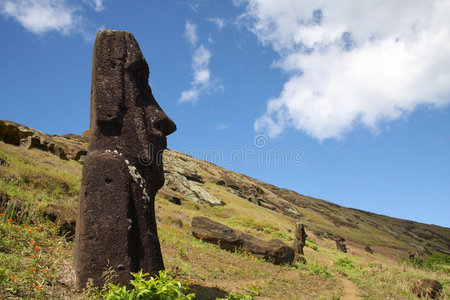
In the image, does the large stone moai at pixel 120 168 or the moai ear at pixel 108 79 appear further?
the moai ear at pixel 108 79

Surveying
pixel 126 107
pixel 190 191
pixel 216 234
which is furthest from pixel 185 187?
pixel 126 107

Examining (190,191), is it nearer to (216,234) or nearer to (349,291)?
(216,234)

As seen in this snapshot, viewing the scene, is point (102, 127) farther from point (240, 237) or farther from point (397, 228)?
point (397, 228)

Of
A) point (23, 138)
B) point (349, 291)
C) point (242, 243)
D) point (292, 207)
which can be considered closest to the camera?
point (349, 291)

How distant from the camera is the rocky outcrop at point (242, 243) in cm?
1432

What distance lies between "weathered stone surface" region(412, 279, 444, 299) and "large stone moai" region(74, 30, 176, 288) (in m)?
10.9

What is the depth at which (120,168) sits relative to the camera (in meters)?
5.99

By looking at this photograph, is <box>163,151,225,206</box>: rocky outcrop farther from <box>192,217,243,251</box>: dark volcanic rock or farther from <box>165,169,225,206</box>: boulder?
<box>192,217,243,251</box>: dark volcanic rock

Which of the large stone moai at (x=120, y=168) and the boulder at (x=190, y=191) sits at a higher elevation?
the boulder at (x=190, y=191)

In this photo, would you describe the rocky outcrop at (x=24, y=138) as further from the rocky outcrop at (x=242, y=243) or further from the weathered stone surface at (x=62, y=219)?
the weathered stone surface at (x=62, y=219)

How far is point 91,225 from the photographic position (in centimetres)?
562

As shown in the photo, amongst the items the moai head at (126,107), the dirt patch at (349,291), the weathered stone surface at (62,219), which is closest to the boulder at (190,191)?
the dirt patch at (349,291)

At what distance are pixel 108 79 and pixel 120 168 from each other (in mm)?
1958

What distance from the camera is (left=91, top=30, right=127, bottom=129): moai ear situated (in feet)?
20.6
